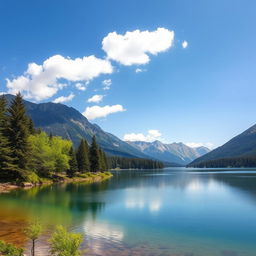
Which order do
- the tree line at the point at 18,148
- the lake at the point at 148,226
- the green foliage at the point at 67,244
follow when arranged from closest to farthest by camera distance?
the green foliage at the point at 67,244, the lake at the point at 148,226, the tree line at the point at 18,148

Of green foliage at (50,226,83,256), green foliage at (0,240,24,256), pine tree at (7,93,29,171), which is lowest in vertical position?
green foliage at (0,240,24,256)

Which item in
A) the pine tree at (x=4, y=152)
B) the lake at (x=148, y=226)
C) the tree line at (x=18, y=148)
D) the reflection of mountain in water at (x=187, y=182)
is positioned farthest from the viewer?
the reflection of mountain in water at (x=187, y=182)

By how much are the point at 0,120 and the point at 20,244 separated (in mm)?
48929

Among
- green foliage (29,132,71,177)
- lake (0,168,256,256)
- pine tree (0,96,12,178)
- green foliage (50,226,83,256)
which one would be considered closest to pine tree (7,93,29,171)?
pine tree (0,96,12,178)

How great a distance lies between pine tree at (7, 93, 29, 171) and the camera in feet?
216

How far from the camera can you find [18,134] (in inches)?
2643

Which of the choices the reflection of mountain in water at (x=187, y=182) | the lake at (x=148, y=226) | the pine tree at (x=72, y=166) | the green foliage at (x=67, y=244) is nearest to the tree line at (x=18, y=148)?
the pine tree at (x=72, y=166)

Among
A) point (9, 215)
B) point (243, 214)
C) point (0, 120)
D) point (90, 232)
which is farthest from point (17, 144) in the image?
point (243, 214)

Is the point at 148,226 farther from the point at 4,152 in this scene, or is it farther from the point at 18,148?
the point at 18,148

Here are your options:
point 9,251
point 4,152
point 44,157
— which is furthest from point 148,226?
point 44,157

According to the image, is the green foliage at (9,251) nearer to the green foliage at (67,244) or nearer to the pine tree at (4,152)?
the green foliage at (67,244)

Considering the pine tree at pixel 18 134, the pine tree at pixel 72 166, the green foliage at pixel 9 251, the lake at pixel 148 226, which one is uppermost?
the pine tree at pixel 18 134

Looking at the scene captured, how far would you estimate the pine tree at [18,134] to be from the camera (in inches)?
2591

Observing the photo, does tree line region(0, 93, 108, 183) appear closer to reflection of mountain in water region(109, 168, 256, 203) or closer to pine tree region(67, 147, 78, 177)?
pine tree region(67, 147, 78, 177)
